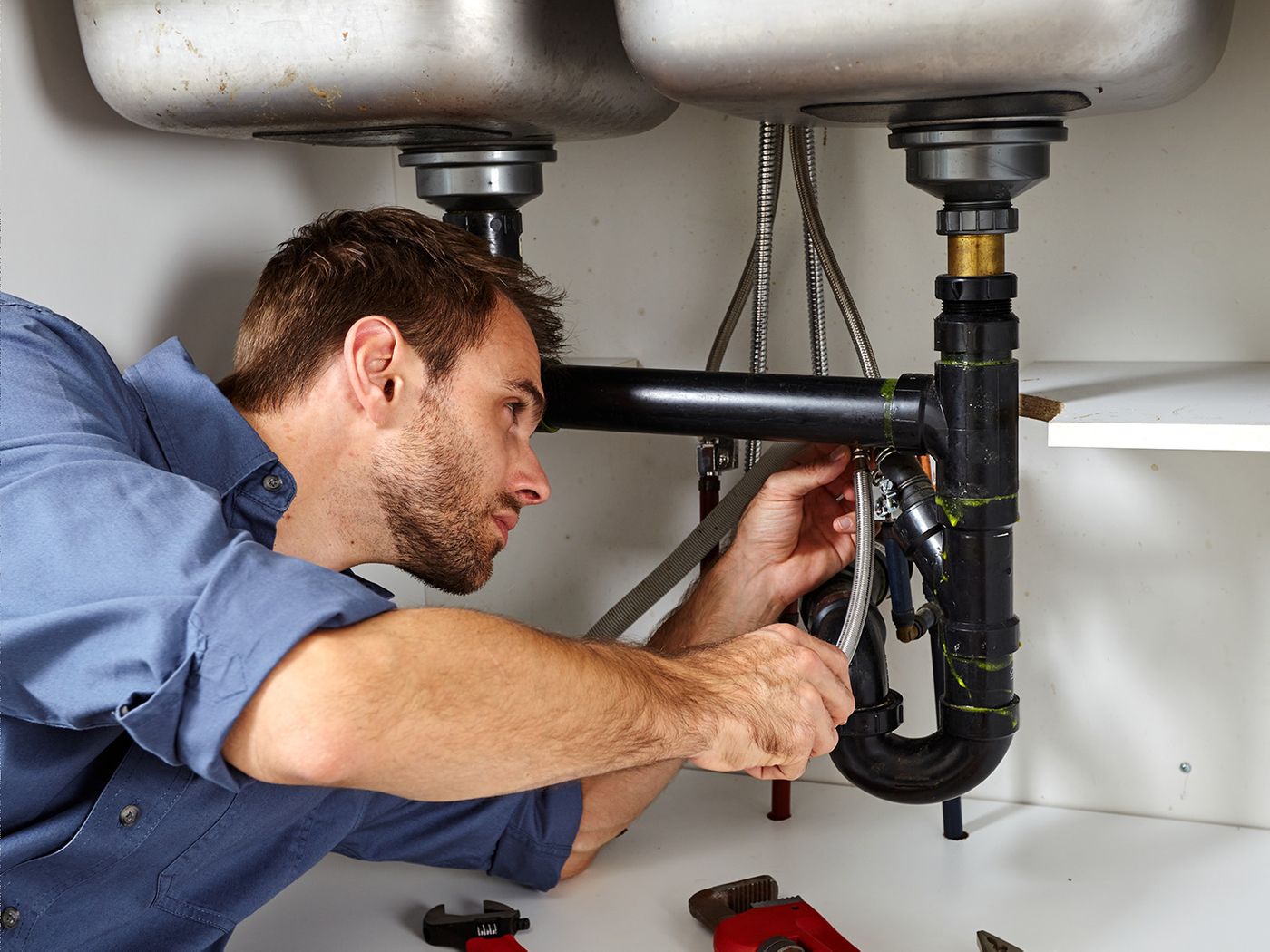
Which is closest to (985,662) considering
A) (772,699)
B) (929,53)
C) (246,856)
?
(772,699)

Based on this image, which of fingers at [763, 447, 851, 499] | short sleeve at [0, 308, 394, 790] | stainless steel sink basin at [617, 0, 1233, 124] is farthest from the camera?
fingers at [763, 447, 851, 499]

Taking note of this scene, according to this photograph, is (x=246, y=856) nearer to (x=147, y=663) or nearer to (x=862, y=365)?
(x=147, y=663)

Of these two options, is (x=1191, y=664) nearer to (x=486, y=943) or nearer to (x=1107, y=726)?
(x=1107, y=726)

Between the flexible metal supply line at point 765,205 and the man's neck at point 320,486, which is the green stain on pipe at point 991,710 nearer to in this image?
the flexible metal supply line at point 765,205

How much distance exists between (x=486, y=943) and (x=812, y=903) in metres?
0.26

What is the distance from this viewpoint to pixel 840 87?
2.45 feet

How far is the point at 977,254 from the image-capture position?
33.6 inches

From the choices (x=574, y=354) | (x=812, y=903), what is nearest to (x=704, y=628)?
(x=812, y=903)

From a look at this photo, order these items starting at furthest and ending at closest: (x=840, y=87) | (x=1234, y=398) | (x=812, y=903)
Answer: (x=812, y=903) < (x=1234, y=398) < (x=840, y=87)

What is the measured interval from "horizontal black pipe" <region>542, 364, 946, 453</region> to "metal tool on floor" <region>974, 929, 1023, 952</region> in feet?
1.19

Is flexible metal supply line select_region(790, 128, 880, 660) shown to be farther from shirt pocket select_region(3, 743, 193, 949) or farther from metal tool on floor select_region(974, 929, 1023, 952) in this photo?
shirt pocket select_region(3, 743, 193, 949)

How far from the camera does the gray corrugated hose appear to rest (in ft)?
3.49

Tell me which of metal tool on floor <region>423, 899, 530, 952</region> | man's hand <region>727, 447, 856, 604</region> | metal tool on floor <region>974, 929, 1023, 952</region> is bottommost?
metal tool on floor <region>423, 899, 530, 952</region>

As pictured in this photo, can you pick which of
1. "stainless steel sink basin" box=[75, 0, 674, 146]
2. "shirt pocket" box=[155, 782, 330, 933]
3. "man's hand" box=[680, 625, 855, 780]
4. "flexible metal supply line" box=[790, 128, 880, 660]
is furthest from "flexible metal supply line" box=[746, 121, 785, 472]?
"shirt pocket" box=[155, 782, 330, 933]
